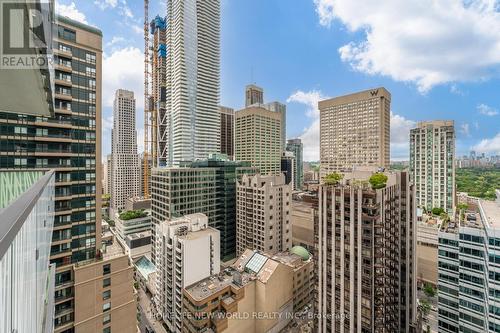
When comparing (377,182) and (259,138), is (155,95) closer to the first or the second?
(259,138)

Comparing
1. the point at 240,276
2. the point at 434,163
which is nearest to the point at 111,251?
the point at 240,276

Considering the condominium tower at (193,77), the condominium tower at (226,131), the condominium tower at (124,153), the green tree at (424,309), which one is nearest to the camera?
the green tree at (424,309)

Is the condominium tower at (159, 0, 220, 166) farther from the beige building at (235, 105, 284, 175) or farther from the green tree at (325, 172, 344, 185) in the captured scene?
the green tree at (325, 172, 344, 185)

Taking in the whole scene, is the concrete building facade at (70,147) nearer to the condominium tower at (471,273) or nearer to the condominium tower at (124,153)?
the condominium tower at (471,273)

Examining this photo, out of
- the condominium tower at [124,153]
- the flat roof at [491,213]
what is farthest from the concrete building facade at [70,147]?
the condominium tower at [124,153]

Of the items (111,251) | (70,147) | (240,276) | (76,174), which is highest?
(70,147)

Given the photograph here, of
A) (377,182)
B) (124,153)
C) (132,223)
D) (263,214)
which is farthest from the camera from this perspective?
(124,153)
